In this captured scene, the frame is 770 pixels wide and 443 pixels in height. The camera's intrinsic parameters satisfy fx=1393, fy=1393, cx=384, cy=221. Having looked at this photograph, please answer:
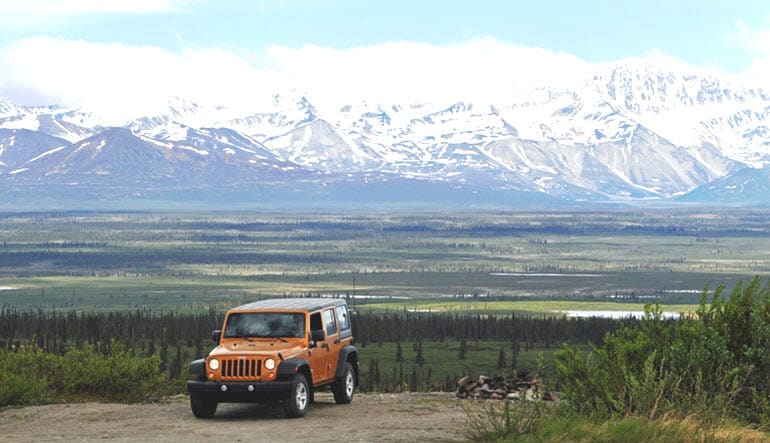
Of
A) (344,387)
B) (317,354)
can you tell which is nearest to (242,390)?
(317,354)

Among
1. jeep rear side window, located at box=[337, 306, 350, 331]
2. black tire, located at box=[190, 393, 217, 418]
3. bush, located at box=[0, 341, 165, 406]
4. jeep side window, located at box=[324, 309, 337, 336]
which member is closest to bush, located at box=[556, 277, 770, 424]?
jeep side window, located at box=[324, 309, 337, 336]

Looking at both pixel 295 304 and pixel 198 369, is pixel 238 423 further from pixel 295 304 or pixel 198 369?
pixel 295 304

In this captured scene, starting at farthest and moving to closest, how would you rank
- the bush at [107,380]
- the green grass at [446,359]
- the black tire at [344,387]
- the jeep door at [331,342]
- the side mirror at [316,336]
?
the green grass at [446,359] < the bush at [107,380] < the black tire at [344,387] < the jeep door at [331,342] < the side mirror at [316,336]

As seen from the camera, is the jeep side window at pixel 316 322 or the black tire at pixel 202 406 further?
the jeep side window at pixel 316 322

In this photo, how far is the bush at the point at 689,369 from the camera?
30.2m

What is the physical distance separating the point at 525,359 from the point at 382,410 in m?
93.0

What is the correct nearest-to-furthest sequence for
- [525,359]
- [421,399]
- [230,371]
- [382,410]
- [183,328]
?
[230,371] → [382,410] → [421,399] → [525,359] → [183,328]

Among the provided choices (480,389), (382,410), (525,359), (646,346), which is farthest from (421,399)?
(525,359)

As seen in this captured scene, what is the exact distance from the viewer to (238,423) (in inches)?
1427

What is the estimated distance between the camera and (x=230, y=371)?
120 feet

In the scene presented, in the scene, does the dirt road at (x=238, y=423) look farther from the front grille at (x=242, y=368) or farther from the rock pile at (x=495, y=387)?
the rock pile at (x=495, y=387)

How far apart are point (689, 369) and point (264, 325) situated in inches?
506

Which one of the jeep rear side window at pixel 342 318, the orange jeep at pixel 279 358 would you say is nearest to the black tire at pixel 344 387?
the orange jeep at pixel 279 358

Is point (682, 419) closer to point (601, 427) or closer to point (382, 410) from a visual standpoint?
point (601, 427)
